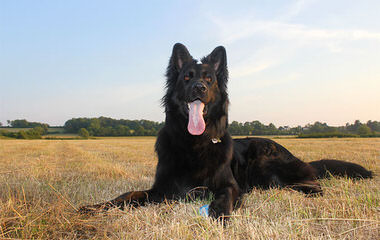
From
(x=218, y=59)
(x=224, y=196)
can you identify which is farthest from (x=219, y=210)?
(x=218, y=59)

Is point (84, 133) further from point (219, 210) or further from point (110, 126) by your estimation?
point (219, 210)

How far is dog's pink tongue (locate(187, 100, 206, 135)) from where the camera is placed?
10.5 ft

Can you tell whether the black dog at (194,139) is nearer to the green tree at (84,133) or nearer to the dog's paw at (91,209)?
the dog's paw at (91,209)

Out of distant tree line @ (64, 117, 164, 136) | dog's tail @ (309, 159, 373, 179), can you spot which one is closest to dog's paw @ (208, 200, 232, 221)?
dog's tail @ (309, 159, 373, 179)

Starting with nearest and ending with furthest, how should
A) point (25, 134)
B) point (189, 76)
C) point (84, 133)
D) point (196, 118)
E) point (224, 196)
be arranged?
point (224, 196)
point (196, 118)
point (189, 76)
point (25, 134)
point (84, 133)

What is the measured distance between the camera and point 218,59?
367 cm

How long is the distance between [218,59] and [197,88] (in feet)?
2.62

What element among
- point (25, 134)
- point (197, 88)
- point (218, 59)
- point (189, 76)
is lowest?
point (25, 134)

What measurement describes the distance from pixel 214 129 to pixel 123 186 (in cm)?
178

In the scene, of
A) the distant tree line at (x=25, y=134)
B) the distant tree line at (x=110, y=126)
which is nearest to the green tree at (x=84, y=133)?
the distant tree line at (x=110, y=126)

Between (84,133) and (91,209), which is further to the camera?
(84,133)

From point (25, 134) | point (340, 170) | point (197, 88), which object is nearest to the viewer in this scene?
point (197, 88)

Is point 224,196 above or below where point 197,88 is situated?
below

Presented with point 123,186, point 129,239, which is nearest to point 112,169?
point 123,186
